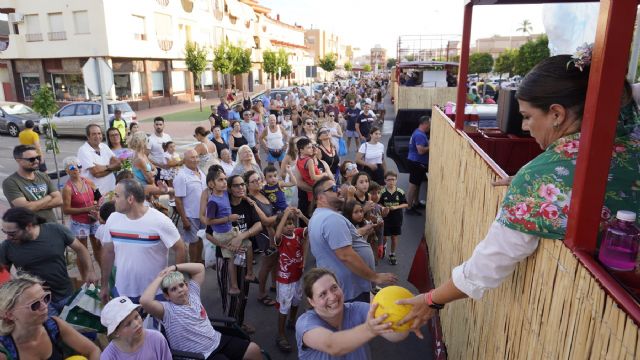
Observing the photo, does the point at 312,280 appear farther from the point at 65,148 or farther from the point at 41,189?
the point at 65,148

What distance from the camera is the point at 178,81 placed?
3509 centimetres

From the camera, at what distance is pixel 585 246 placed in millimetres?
1354

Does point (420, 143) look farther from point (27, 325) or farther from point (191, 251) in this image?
point (27, 325)

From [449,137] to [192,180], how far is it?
337 cm

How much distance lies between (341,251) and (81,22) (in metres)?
29.6

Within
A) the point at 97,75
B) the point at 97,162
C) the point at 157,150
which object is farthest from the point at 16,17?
the point at 97,162

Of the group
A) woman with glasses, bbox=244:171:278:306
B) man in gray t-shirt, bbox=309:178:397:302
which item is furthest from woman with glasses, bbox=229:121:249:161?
man in gray t-shirt, bbox=309:178:397:302

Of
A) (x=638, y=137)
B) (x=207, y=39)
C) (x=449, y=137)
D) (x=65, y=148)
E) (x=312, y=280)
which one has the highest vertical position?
(x=207, y=39)

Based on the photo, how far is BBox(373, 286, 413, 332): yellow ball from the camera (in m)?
1.91

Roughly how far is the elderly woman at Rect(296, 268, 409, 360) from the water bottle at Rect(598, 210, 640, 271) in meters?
1.05

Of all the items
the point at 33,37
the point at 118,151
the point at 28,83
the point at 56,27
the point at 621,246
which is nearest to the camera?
the point at 621,246

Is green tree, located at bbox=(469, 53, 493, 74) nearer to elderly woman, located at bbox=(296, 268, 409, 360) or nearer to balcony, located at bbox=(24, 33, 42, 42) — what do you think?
balcony, located at bbox=(24, 33, 42, 42)

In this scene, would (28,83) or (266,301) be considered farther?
(28,83)

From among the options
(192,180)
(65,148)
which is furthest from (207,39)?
(192,180)
